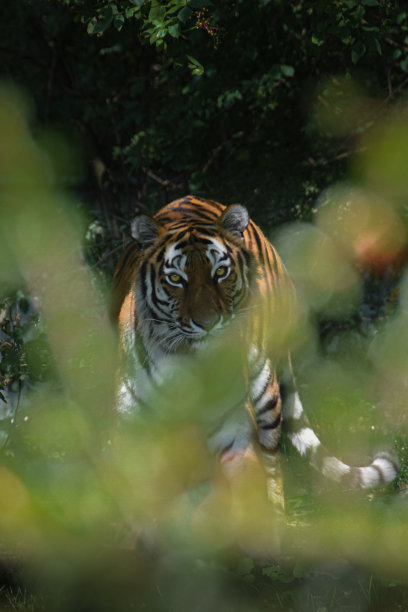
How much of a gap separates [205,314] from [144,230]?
2.17 ft

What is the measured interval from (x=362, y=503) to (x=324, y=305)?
225 cm

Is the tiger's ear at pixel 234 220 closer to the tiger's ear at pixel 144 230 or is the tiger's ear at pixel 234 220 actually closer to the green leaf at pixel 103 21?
the tiger's ear at pixel 144 230

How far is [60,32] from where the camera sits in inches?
276

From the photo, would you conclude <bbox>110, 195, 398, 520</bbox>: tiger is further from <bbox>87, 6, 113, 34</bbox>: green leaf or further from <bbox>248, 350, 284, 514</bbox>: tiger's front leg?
<bbox>87, 6, 113, 34</bbox>: green leaf

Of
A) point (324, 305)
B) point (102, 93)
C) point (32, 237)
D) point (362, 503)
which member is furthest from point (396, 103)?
point (32, 237)

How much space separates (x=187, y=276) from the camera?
11.6ft

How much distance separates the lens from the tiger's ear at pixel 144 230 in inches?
144

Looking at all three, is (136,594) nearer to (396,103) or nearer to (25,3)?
(396,103)

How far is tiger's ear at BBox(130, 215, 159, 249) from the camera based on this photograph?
12.0ft

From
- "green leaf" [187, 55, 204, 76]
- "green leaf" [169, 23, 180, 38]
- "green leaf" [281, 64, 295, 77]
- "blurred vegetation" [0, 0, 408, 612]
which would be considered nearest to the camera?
"blurred vegetation" [0, 0, 408, 612]

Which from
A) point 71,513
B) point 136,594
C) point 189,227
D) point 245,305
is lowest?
point 136,594

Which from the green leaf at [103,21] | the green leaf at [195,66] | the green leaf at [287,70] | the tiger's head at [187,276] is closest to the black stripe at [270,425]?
the tiger's head at [187,276]

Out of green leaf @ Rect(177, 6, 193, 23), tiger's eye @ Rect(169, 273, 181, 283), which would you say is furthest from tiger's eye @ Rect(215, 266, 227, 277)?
green leaf @ Rect(177, 6, 193, 23)

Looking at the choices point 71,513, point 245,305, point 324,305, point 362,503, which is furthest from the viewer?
point 324,305
